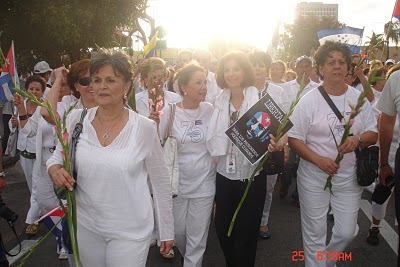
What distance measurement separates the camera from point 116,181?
2.59 m

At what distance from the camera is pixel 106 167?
2.57 metres

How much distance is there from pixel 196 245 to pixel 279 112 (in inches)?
58.0

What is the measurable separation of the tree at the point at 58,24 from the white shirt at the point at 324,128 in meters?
14.3

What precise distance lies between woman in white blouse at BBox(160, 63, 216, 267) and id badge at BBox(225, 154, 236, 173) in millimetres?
258

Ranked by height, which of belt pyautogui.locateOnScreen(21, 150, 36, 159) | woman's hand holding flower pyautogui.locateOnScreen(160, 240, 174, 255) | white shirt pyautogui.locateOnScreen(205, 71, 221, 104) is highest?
white shirt pyautogui.locateOnScreen(205, 71, 221, 104)

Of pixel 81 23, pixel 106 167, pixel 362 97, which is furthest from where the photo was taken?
pixel 81 23

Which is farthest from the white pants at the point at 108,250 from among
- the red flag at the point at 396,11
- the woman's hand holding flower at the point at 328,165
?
the red flag at the point at 396,11

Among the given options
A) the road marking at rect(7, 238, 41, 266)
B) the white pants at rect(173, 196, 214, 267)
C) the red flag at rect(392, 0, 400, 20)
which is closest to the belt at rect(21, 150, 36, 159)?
the road marking at rect(7, 238, 41, 266)

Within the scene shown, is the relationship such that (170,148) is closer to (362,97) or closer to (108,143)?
(108,143)

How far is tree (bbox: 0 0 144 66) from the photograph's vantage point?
16.5 m

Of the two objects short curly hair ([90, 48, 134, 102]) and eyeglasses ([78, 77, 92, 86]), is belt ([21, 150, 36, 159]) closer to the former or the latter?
eyeglasses ([78, 77, 92, 86])

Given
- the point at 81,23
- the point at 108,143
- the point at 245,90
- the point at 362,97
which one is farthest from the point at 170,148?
the point at 81,23

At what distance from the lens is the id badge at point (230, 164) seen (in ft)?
12.5

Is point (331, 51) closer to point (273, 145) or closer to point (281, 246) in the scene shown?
point (273, 145)
